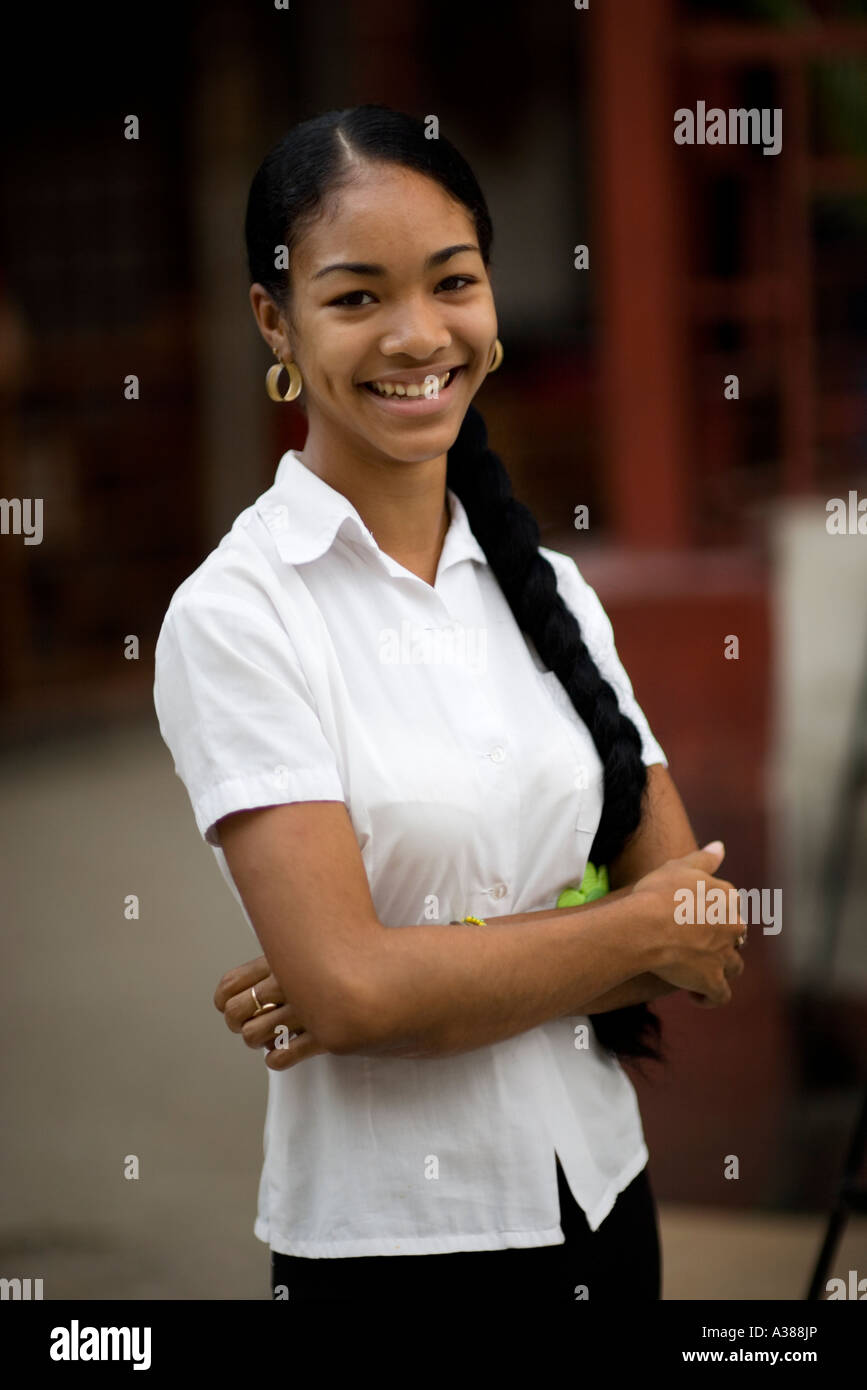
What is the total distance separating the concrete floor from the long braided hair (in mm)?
1417

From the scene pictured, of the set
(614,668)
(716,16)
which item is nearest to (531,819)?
(614,668)

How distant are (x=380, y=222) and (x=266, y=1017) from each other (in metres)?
0.76

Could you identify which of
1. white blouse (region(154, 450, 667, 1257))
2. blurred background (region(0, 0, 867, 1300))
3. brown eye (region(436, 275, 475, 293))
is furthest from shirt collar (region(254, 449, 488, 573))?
blurred background (region(0, 0, 867, 1300))

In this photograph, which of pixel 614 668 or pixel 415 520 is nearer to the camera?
pixel 415 520

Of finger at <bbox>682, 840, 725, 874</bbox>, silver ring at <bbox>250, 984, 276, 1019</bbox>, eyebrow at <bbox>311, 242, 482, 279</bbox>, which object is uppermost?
eyebrow at <bbox>311, 242, 482, 279</bbox>

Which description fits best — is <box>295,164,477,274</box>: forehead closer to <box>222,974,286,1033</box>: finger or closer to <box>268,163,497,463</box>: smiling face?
<box>268,163,497,463</box>: smiling face

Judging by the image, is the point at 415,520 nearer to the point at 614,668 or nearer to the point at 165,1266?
the point at 614,668

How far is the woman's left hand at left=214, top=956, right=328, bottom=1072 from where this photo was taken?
1445 millimetres

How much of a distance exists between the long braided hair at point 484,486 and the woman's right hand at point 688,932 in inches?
3.4

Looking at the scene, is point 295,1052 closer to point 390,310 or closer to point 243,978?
point 243,978

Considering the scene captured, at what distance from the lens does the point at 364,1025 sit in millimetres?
1357

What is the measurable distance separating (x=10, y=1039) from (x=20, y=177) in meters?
4.77

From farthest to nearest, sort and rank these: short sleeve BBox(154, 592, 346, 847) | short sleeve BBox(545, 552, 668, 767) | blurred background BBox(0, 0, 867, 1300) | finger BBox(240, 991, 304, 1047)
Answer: blurred background BBox(0, 0, 867, 1300)
short sleeve BBox(545, 552, 668, 767)
finger BBox(240, 991, 304, 1047)
short sleeve BBox(154, 592, 346, 847)

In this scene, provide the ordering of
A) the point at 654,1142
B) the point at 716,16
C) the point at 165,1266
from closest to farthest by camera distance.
A: the point at 165,1266
the point at 654,1142
the point at 716,16
